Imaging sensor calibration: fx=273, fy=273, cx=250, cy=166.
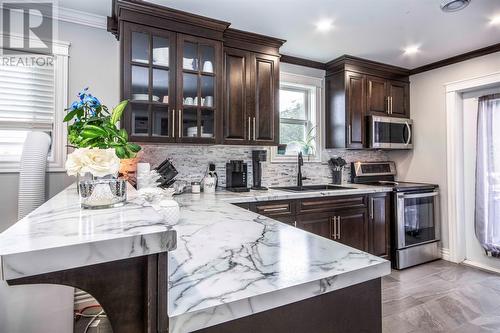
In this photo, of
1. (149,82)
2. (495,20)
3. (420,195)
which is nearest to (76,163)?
(149,82)

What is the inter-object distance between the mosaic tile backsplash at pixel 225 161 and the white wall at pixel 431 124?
81cm

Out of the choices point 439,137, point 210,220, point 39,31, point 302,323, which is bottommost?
point 302,323

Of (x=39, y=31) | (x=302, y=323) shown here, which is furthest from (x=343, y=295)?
(x=39, y=31)

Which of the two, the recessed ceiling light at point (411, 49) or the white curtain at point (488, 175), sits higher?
the recessed ceiling light at point (411, 49)

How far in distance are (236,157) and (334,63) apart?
1.79 meters

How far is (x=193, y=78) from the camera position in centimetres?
255

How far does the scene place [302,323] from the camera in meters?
0.77

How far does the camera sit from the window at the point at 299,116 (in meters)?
3.52

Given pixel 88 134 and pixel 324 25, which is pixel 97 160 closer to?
pixel 88 134

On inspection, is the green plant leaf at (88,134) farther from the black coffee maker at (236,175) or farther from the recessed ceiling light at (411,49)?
the recessed ceiling light at (411,49)

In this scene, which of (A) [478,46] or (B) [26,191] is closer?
(B) [26,191]

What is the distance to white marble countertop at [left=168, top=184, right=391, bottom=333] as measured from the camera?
25.0 inches

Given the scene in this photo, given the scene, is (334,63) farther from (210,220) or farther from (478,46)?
(210,220)

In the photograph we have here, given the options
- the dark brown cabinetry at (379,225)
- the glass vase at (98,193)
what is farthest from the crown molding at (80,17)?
the dark brown cabinetry at (379,225)
